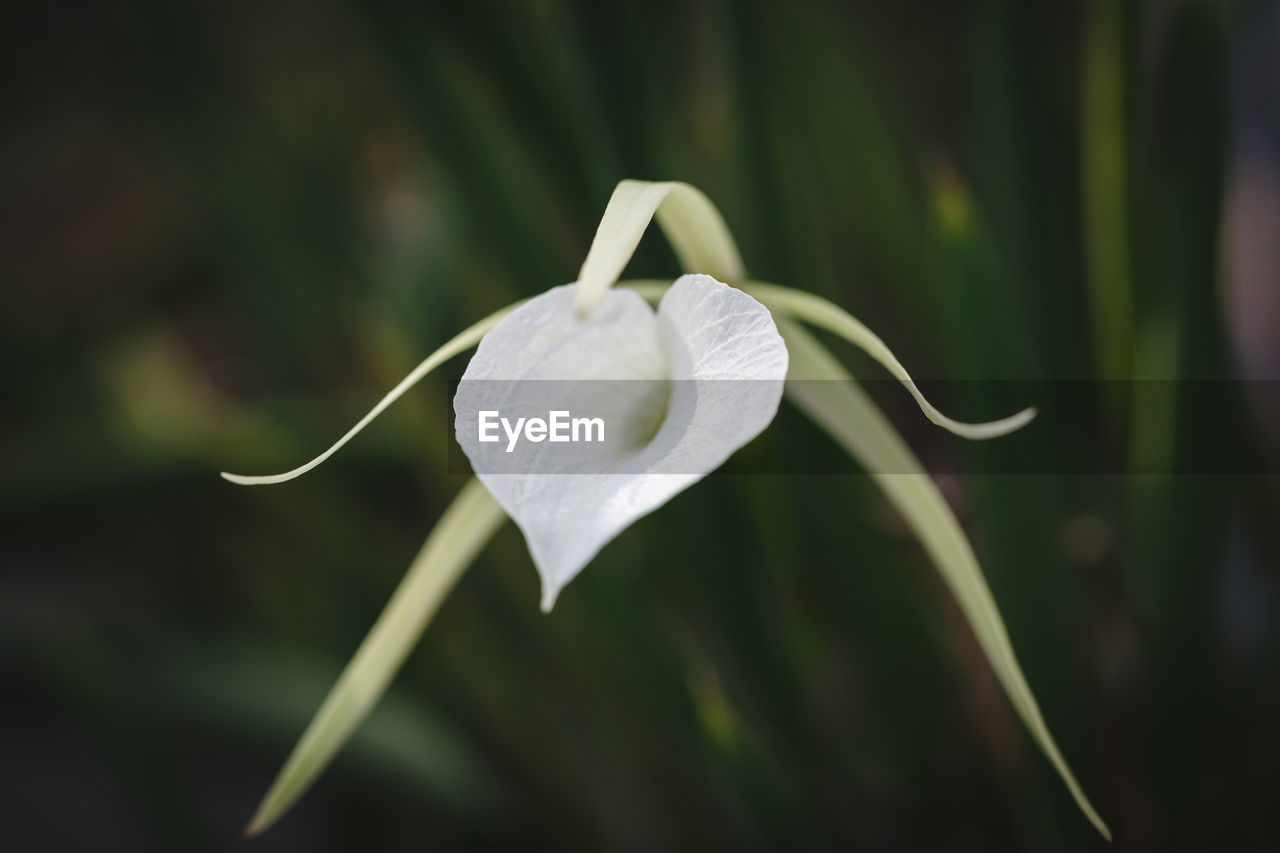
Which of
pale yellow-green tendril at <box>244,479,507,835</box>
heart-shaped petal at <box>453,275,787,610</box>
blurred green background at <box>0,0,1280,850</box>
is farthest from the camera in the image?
blurred green background at <box>0,0,1280,850</box>

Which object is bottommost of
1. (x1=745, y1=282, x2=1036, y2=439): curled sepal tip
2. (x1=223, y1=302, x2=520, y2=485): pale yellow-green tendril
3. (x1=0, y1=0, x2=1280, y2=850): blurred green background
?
(x1=0, y1=0, x2=1280, y2=850): blurred green background

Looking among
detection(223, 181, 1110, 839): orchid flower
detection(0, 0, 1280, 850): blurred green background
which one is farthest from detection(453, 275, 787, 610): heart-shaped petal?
detection(0, 0, 1280, 850): blurred green background

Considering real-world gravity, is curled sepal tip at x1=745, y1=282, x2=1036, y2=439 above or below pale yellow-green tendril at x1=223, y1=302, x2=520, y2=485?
below

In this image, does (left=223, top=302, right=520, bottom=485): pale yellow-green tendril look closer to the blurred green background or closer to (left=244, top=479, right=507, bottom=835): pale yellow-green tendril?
(left=244, top=479, right=507, bottom=835): pale yellow-green tendril

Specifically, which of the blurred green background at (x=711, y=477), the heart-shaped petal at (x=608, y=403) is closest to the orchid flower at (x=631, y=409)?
the heart-shaped petal at (x=608, y=403)

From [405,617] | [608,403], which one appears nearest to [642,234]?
[608,403]

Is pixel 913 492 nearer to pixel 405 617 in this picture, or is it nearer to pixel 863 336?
pixel 863 336

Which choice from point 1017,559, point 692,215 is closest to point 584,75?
point 692,215
